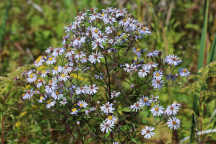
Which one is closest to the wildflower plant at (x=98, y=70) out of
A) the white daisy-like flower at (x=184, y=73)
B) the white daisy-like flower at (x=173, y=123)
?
the white daisy-like flower at (x=173, y=123)

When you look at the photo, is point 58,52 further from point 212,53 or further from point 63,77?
point 212,53

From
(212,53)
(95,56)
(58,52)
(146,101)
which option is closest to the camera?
(95,56)

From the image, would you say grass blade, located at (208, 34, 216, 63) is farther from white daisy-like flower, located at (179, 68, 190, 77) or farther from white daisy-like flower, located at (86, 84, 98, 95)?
white daisy-like flower, located at (86, 84, 98, 95)

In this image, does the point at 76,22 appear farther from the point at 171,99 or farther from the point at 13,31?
the point at 13,31

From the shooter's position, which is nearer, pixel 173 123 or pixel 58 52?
pixel 173 123

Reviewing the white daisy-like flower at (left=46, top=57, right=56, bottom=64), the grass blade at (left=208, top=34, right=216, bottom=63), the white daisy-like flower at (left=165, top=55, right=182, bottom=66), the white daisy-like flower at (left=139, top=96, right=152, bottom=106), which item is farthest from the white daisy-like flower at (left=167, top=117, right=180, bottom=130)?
the white daisy-like flower at (left=46, top=57, right=56, bottom=64)

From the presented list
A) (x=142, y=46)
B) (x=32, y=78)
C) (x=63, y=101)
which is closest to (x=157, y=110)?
(x=63, y=101)

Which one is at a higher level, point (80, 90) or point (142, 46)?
point (142, 46)

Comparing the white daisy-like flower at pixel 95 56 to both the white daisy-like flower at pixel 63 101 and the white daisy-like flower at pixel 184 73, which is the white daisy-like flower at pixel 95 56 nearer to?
the white daisy-like flower at pixel 63 101

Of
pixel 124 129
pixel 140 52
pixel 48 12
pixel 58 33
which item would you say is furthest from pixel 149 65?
pixel 48 12
